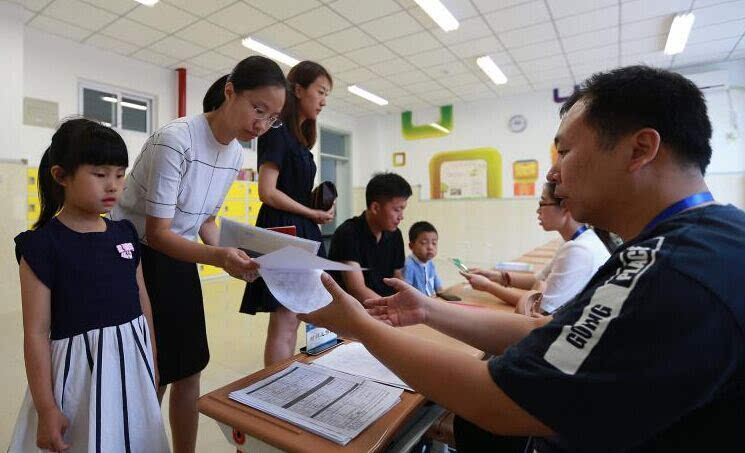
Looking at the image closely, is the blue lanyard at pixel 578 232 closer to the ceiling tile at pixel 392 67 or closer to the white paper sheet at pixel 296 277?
the white paper sheet at pixel 296 277

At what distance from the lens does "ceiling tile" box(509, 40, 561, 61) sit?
5051mm

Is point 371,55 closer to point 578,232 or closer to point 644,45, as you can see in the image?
point 644,45

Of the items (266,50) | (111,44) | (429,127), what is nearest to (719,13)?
(429,127)

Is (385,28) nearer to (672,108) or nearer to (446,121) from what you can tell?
(446,121)

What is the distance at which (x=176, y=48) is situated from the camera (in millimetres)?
4797

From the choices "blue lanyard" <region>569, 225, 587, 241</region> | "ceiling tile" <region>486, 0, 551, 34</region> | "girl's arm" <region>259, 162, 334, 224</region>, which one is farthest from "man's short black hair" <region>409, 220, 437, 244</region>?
"ceiling tile" <region>486, 0, 551, 34</region>

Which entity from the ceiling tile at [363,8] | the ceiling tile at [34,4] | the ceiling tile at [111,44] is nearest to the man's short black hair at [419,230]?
the ceiling tile at [363,8]

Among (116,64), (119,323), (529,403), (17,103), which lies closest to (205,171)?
(119,323)

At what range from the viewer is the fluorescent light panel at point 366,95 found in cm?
663

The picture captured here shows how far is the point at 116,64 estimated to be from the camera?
16.2 ft

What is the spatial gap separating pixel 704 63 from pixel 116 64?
7977 mm

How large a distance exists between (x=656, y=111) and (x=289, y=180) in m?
1.27

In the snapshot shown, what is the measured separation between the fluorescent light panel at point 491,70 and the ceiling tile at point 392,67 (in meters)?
0.96

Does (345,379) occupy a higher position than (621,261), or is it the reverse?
(621,261)
